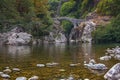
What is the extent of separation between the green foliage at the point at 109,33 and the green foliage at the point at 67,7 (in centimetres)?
4189

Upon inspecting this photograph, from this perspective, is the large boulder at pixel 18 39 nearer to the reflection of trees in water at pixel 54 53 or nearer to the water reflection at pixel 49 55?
the reflection of trees in water at pixel 54 53

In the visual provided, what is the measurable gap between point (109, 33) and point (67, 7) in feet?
163

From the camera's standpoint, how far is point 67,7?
146m

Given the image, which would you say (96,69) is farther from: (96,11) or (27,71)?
(96,11)

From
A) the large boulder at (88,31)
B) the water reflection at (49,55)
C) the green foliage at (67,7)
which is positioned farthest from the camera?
the green foliage at (67,7)

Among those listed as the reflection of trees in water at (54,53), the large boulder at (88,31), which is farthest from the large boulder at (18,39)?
the large boulder at (88,31)

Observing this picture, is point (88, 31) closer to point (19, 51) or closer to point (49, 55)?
point (19, 51)

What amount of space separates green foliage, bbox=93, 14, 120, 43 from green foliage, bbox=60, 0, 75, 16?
1649 inches

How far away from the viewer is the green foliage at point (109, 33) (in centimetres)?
9599

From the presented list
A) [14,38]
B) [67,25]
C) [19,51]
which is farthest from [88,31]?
[19,51]

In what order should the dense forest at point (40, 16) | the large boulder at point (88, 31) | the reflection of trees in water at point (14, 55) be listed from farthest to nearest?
1. the large boulder at point (88, 31)
2. the dense forest at point (40, 16)
3. the reflection of trees in water at point (14, 55)

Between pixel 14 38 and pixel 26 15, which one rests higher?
pixel 26 15

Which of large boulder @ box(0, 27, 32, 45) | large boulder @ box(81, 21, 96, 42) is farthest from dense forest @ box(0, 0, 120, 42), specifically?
large boulder @ box(81, 21, 96, 42)

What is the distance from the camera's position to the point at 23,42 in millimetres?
69188
